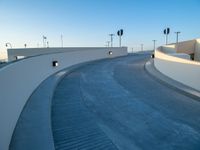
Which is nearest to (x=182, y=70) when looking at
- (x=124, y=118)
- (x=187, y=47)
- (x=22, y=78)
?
(x=124, y=118)

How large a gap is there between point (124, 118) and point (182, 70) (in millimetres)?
3687

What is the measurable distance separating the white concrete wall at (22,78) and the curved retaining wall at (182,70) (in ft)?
17.1

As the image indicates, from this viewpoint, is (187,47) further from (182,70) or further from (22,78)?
(22,78)

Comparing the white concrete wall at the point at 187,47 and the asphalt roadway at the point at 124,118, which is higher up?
the white concrete wall at the point at 187,47

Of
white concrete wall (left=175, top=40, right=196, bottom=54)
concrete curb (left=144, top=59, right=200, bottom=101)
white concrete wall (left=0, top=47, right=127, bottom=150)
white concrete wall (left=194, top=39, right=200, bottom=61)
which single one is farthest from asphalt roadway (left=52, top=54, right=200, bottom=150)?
white concrete wall (left=194, top=39, right=200, bottom=61)

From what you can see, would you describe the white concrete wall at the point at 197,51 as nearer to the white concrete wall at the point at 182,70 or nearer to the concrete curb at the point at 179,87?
the white concrete wall at the point at 182,70

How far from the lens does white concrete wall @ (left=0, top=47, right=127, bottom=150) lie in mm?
Result: 2326

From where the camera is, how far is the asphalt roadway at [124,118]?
2732 mm

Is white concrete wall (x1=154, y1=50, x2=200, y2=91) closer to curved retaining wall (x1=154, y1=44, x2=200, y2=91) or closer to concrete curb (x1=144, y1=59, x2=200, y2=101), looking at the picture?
curved retaining wall (x1=154, y1=44, x2=200, y2=91)

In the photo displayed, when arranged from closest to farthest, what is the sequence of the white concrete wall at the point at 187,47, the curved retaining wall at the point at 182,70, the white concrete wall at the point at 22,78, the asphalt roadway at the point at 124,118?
the white concrete wall at the point at 22,78
the asphalt roadway at the point at 124,118
the curved retaining wall at the point at 182,70
the white concrete wall at the point at 187,47

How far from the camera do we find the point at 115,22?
2905 cm

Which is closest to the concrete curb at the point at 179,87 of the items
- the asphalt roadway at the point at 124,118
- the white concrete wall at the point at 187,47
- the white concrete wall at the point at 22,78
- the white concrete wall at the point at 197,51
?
the asphalt roadway at the point at 124,118

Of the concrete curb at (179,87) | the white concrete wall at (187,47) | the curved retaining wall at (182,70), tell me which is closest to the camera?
the concrete curb at (179,87)

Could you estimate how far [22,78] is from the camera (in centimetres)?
375
